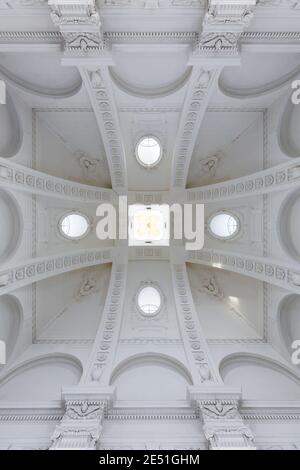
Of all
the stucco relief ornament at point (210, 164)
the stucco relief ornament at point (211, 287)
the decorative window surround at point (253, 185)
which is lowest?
the stucco relief ornament at point (211, 287)

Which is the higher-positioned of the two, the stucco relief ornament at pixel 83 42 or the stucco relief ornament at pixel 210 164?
the stucco relief ornament at pixel 83 42

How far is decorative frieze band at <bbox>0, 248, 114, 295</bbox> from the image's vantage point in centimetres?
890

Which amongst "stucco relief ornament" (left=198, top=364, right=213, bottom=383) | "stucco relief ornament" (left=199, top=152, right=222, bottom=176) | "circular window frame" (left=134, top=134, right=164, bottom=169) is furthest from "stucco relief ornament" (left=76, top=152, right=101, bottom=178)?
"stucco relief ornament" (left=198, top=364, right=213, bottom=383)

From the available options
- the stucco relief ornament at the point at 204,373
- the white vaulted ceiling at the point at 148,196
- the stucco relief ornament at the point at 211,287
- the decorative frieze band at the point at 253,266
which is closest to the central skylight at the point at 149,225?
the white vaulted ceiling at the point at 148,196

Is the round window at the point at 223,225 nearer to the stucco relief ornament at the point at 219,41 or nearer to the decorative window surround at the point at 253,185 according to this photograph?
the decorative window surround at the point at 253,185

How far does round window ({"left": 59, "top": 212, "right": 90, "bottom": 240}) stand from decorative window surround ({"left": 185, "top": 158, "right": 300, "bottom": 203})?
3733 mm

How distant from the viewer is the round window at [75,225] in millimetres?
11578

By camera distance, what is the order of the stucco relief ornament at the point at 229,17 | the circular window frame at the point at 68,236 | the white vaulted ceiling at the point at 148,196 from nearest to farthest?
the stucco relief ornament at the point at 229,17, the white vaulted ceiling at the point at 148,196, the circular window frame at the point at 68,236

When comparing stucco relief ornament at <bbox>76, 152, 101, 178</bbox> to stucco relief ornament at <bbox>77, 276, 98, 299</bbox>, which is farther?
stucco relief ornament at <bbox>77, 276, 98, 299</bbox>

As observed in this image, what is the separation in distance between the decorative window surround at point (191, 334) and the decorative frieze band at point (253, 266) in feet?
2.89

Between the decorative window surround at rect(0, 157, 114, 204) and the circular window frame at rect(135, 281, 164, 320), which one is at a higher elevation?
the decorative window surround at rect(0, 157, 114, 204)

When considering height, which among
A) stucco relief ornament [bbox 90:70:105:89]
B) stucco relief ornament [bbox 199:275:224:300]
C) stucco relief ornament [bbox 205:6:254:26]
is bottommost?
stucco relief ornament [bbox 199:275:224:300]

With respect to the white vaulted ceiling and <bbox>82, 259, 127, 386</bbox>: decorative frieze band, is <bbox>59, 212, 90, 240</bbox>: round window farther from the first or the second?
<bbox>82, 259, 127, 386</bbox>: decorative frieze band

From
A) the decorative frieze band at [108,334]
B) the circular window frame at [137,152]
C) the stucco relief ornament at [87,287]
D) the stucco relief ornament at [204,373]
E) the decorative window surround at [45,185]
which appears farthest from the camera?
the stucco relief ornament at [87,287]
